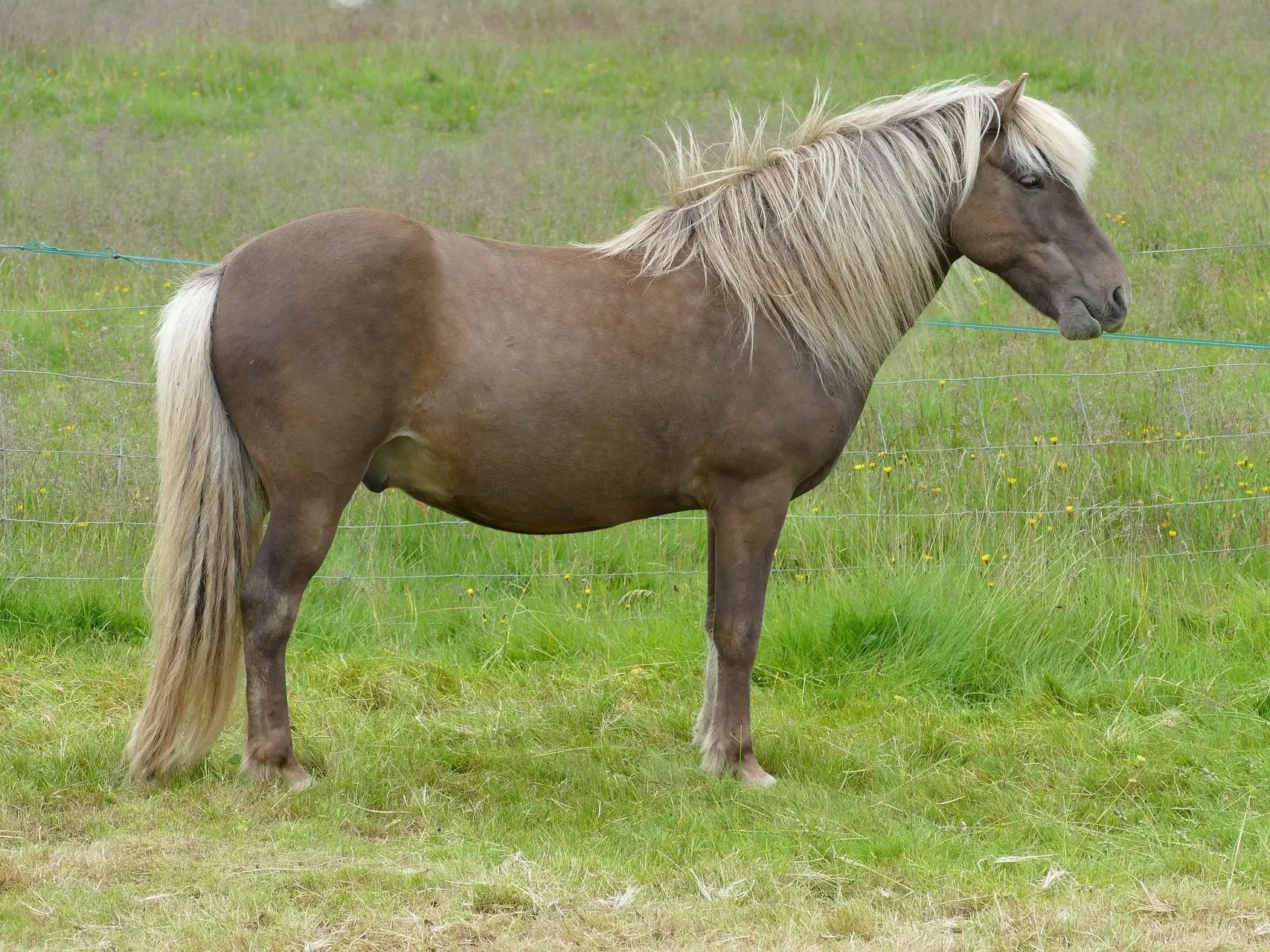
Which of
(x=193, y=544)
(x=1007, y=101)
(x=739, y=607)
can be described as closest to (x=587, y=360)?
(x=739, y=607)

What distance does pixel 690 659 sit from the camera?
16.3 ft

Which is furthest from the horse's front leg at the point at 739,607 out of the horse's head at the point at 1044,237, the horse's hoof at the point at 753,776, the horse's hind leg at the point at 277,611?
the horse's hind leg at the point at 277,611

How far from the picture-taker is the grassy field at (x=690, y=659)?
3.22 metres

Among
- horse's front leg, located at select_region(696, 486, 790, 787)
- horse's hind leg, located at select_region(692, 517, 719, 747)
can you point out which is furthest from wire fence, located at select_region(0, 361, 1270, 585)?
horse's front leg, located at select_region(696, 486, 790, 787)

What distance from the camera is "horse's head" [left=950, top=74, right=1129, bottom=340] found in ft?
13.1

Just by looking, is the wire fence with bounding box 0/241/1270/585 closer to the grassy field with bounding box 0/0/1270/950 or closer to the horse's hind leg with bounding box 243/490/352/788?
the grassy field with bounding box 0/0/1270/950

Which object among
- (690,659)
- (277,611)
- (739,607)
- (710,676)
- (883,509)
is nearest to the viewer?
(277,611)

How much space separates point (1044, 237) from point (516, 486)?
1867 millimetres

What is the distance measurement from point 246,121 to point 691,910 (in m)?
11.0

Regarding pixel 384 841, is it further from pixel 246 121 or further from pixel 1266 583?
pixel 246 121

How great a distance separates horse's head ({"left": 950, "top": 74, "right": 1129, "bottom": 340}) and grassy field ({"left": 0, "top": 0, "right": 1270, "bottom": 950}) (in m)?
1.41

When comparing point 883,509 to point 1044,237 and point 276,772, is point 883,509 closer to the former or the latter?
point 1044,237

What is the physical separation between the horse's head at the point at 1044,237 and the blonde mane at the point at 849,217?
0.14 feet

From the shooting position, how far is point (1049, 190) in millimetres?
4020
